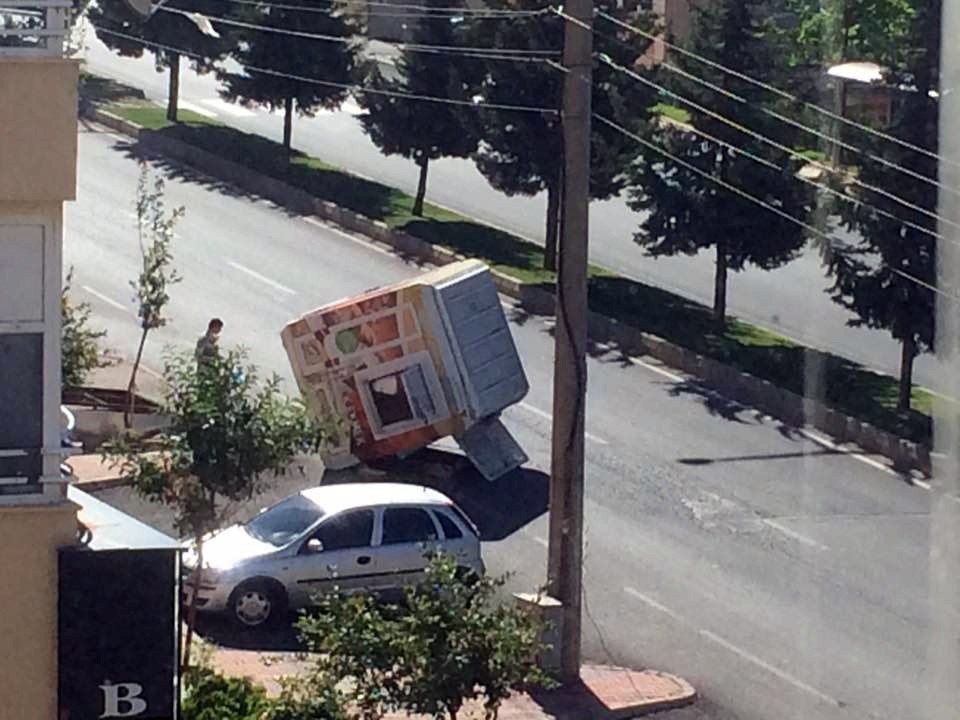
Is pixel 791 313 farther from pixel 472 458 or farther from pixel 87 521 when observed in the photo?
pixel 87 521

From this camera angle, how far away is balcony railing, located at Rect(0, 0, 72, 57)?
9.54 meters

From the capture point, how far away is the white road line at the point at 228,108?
37469mm

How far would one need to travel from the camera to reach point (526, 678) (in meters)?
11.9

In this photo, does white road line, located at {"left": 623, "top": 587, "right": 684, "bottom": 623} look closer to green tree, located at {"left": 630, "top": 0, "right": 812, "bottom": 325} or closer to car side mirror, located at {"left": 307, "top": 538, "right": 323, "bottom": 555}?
car side mirror, located at {"left": 307, "top": 538, "right": 323, "bottom": 555}

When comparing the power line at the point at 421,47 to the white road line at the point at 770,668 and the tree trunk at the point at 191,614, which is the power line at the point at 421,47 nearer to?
the white road line at the point at 770,668

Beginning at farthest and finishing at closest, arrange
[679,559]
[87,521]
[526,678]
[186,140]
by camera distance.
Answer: [186,140] < [679,559] < [526,678] < [87,521]

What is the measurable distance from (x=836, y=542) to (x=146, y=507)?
6443 millimetres

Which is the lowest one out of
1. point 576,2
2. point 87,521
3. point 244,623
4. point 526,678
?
point 244,623

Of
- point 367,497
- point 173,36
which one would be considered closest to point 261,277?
point 173,36

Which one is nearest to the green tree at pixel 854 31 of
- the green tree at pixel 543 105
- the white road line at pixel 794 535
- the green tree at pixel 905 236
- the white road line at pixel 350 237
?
the green tree at pixel 905 236

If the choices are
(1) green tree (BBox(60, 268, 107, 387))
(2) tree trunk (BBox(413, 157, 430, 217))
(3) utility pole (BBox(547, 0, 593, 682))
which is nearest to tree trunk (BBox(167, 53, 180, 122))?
(2) tree trunk (BBox(413, 157, 430, 217))

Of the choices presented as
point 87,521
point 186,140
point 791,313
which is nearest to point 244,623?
point 87,521

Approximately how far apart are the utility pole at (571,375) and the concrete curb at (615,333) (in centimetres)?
702

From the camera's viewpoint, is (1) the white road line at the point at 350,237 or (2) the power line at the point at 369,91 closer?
(2) the power line at the point at 369,91
